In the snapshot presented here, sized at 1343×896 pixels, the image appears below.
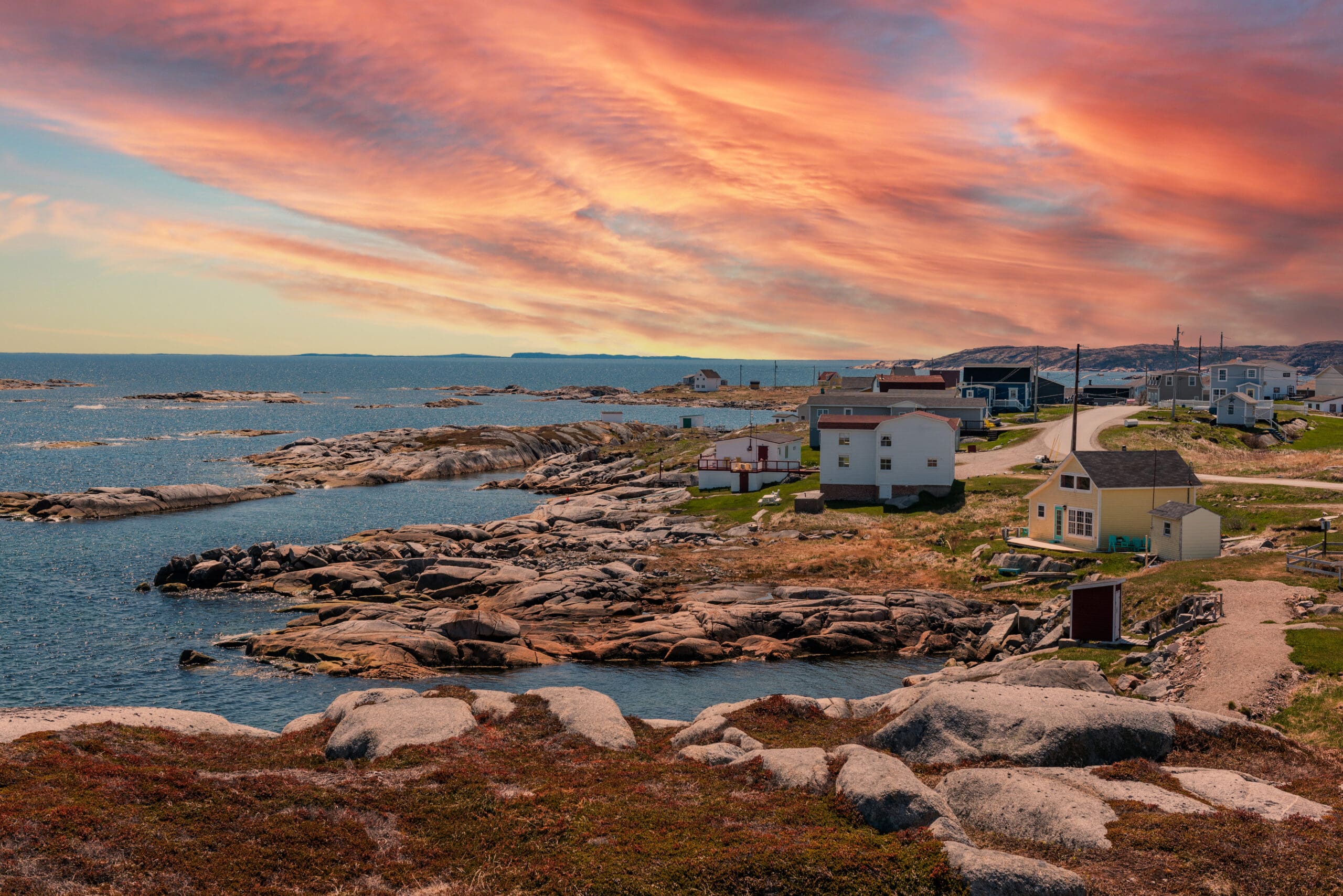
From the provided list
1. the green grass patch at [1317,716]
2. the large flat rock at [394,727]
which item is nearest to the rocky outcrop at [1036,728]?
the green grass patch at [1317,716]

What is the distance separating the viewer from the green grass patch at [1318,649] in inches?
1104

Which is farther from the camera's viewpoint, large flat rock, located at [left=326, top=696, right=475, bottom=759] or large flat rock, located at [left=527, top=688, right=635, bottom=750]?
large flat rock, located at [left=527, top=688, right=635, bottom=750]

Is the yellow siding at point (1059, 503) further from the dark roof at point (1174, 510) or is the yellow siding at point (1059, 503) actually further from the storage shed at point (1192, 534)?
the storage shed at point (1192, 534)

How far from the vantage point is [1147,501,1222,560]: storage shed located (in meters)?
46.7

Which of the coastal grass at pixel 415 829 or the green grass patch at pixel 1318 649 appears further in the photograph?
the green grass patch at pixel 1318 649

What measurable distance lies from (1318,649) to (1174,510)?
19449 millimetres

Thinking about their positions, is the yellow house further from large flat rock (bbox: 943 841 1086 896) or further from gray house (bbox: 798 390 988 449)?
large flat rock (bbox: 943 841 1086 896)

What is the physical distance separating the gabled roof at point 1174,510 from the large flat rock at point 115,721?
44.2 m

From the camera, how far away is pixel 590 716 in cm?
2716

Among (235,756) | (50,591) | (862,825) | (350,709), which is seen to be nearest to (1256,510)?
(862,825)

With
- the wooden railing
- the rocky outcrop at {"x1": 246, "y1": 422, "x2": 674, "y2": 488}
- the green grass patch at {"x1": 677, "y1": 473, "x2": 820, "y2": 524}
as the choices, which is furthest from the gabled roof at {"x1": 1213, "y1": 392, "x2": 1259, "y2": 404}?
the rocky outcrop at {"x1": 246, "y1": 422, "x2": 674, "y2": 488}

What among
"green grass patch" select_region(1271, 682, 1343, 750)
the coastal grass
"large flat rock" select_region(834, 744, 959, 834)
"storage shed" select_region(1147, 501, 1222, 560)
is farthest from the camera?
"storage shed" select_region(1147, 501, 1222, 560)

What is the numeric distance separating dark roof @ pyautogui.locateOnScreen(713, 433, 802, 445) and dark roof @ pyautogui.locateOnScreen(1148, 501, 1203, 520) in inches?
1603

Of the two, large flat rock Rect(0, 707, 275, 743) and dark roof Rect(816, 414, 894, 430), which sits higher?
dark roof Rect(816, 414, 894, 430)
